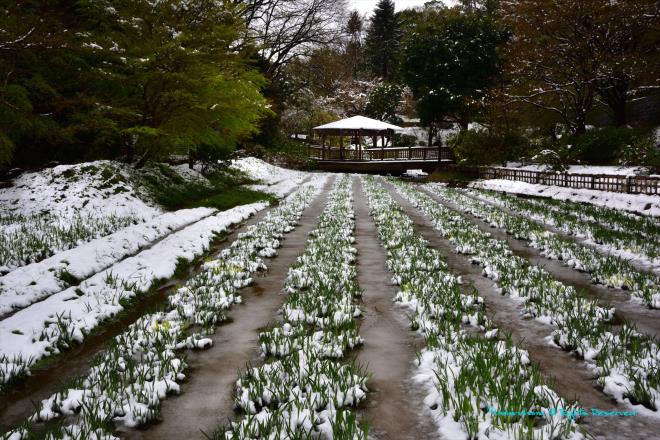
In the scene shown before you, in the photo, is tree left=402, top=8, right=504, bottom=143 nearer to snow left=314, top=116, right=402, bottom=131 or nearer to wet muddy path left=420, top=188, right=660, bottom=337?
snow left=314, top=116, right=402, bottom=131

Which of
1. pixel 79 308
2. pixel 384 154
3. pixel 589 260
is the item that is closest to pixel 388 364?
pixel 79 308

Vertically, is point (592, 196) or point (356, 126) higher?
point (356, 126)

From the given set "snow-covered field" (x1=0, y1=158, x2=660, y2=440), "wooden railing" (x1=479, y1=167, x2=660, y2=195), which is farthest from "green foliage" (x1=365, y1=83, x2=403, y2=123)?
"snow-covered field" (x1=0, y1=158, x2=660, y2=440)

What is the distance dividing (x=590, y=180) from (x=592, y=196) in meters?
2.83

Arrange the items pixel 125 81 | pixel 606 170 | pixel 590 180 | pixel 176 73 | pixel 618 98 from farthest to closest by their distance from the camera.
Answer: pixel 618 98
pixel 606 170
pixel 590 180
pixel 125 81
pixel 176 73

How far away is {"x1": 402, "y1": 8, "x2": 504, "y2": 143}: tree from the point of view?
34188 millimetres

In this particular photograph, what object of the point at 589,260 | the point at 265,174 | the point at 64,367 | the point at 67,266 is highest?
the point at 265,174

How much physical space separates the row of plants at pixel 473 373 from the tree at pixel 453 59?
30.7m

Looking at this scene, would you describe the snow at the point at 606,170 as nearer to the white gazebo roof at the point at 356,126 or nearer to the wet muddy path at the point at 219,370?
the white gazebo roof at the point at 356,126

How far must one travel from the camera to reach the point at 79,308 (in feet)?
16.7

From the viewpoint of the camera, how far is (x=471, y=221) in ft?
38.6

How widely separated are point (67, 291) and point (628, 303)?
22.2ft

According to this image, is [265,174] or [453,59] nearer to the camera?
[265,174]

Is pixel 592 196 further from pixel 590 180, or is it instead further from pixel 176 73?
pixel 176 73
